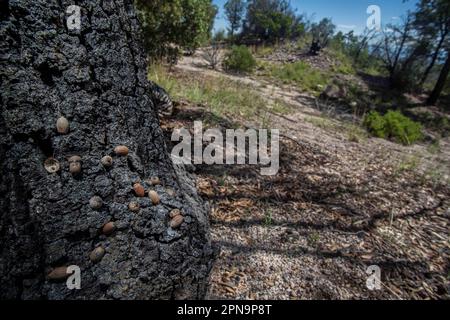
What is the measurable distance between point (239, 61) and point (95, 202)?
38.7 feet

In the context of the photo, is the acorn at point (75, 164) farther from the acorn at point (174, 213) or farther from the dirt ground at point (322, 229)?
the dirt ground at point (322, 229)

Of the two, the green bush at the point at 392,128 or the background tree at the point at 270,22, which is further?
the background tree at the point at 270,22

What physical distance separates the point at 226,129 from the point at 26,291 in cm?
235

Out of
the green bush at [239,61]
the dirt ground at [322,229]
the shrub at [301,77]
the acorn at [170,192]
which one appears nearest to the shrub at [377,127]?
the dirt ground at [322,229]

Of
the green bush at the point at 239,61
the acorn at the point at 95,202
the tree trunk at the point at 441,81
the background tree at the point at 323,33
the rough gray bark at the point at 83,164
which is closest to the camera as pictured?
the rough gray bark at the point at 83,164

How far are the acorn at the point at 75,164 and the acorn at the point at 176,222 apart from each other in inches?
14.7

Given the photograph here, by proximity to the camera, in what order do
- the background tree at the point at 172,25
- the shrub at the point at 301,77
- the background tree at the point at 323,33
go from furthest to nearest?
1. the background tree at the point at 323,33
2. the shrub at the point at 301,77
3. the background tree at the point at 172,25

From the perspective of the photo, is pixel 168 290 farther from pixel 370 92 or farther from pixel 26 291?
pixel 370 92

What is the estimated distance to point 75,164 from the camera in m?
0.88

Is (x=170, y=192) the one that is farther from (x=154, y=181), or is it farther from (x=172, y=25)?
(x=172, y=25)

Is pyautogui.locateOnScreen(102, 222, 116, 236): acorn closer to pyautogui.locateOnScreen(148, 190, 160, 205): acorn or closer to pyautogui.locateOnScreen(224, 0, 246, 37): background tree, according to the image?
pyautogui.locateOnScreen(148, 190, 160, 205): acorn

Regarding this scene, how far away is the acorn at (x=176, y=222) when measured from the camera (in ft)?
3.37

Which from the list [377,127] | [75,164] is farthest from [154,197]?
[377,127]
